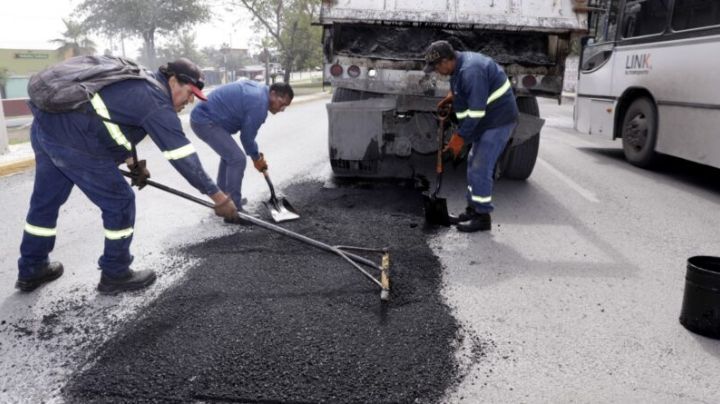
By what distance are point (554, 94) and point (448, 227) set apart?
2248 mm

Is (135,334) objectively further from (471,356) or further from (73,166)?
(471,356)

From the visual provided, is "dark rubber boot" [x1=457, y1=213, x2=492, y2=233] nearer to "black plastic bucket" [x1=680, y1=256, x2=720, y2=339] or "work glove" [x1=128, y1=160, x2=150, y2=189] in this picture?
"black plastic bucket" [x1=680, y1=256, x2=720, y2=339]

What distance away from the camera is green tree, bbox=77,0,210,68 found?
4506 cm

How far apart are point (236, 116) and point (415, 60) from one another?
6.82 ft

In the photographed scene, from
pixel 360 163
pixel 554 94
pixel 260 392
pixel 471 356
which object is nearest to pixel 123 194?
pixel 260 392

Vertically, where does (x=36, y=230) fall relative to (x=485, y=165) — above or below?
below

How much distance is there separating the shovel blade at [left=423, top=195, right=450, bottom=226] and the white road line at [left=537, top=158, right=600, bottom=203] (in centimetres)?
204

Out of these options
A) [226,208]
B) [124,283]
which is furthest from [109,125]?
[124,283]

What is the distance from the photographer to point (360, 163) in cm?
621

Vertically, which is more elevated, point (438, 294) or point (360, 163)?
point (360, 163)

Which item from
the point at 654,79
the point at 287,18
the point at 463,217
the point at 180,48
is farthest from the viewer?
the point at 180,48

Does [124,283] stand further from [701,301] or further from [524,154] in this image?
[524,154]

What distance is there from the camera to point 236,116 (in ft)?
15.7

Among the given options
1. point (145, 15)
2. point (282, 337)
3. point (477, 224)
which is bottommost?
point (282, 337)
